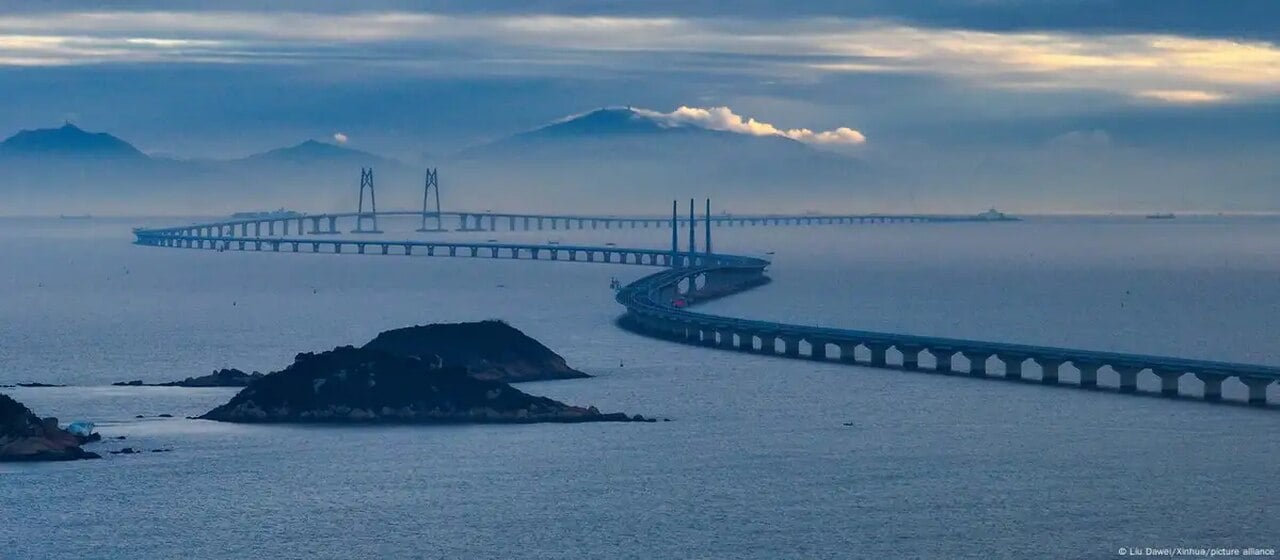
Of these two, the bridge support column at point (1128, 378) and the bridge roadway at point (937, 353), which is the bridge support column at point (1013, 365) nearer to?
the bridge roadway at point (937, 353)

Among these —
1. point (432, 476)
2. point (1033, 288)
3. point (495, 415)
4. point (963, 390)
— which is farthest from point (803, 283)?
point (432, 476)

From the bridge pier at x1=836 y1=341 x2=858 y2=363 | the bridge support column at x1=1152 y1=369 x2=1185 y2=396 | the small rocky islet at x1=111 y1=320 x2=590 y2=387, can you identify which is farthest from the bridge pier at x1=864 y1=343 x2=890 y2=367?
the bridge support column at x1=1152 y1=369 x2=1185 y2=396

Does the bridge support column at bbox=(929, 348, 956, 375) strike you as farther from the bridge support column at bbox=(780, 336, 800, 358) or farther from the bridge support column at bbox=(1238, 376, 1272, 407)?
the bridge support column at bbox=(1238, 376, 1272, 407)

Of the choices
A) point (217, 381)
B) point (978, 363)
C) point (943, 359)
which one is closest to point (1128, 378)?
point (978, 363)

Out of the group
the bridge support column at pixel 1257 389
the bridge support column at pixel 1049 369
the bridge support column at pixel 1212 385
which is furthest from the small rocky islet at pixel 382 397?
the bridge support column at pixel 1257 389

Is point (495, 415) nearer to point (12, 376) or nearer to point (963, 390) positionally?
point (963, 390)
